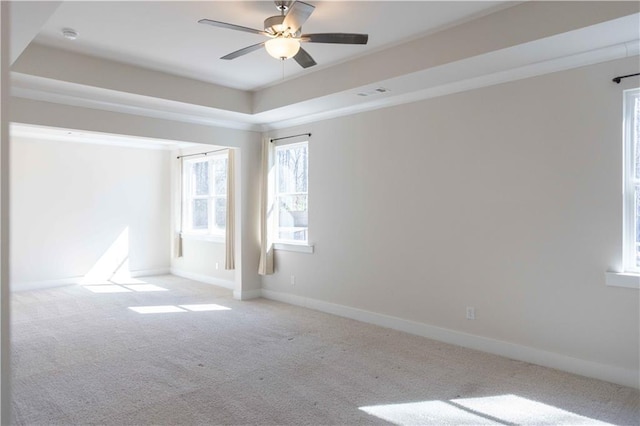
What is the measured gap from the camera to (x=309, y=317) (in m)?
5.32

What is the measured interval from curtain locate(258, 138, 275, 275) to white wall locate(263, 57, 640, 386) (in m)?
1.00

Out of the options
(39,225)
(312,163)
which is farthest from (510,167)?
(39,225)

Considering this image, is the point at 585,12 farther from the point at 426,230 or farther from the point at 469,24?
the point at 426,230

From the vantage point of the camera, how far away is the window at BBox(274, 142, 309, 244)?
237 inches

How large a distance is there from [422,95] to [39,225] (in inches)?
255

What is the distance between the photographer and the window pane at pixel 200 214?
313 inches

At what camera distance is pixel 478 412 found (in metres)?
2.86

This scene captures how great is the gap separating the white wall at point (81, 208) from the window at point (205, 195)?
0.59 meters

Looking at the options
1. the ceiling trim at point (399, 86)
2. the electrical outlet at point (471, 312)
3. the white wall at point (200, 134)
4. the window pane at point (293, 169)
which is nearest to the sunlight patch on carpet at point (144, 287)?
the white wall at point (200, 134)

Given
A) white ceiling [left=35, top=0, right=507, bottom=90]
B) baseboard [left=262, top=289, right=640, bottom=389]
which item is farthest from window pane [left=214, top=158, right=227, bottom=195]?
white ceiling [left=35, top=0, right=507, bottom=90]

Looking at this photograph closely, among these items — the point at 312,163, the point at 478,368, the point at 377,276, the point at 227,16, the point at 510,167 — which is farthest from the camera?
the point at 312,163

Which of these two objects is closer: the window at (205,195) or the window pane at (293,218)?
the window pane at (293,218)

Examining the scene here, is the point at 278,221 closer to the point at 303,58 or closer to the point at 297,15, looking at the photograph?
the point at 303,58

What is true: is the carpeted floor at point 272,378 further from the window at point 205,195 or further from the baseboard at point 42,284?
the window at point 205,195
